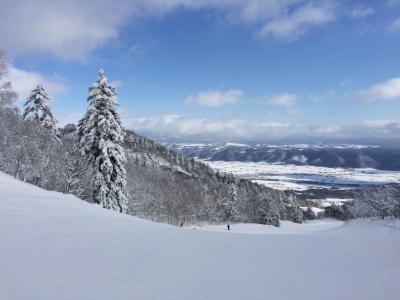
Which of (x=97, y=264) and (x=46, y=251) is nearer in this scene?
(x=97, y=264)

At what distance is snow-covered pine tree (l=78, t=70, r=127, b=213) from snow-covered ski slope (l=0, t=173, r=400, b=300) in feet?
51.6

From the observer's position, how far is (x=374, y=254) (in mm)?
9188

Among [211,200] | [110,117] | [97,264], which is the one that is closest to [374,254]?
[97,264]

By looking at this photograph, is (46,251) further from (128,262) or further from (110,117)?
(110,117)

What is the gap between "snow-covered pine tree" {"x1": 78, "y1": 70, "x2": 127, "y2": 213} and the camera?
85.6 ft

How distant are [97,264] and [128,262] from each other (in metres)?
0.60

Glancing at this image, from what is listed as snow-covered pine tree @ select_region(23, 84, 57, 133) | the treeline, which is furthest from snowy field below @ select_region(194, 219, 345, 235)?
snow-covered pine tree @ select_region(23, 84, 57, 133)

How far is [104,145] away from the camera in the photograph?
26.0 metres

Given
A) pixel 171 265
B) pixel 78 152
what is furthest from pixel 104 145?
pixel 171 265

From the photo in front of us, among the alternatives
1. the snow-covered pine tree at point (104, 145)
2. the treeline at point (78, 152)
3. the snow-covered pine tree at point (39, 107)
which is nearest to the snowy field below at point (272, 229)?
the treeline at point (78, 152)

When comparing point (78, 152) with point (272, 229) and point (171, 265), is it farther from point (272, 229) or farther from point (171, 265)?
point (272, 229)

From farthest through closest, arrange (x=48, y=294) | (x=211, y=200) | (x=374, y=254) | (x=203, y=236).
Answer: (x=211, y=200), (x=203, y=236), (x=374, y=254), (x=48, y=294)

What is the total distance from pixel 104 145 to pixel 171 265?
20.3 metres

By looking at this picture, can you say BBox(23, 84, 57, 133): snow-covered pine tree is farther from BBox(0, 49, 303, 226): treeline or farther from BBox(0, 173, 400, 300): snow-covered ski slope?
BBox(0, 173, 400, 300): snow-covered ski slope
